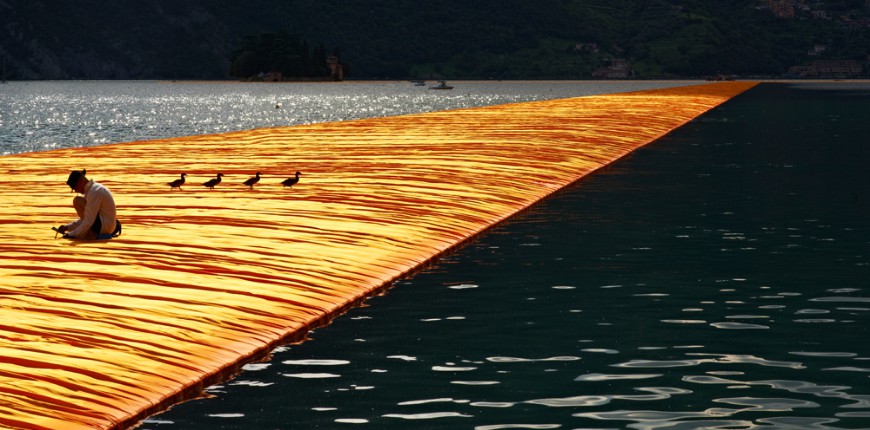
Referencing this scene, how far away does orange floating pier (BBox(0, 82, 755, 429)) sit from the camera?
12930 mm

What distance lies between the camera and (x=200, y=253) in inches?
786

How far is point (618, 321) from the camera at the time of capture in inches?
646

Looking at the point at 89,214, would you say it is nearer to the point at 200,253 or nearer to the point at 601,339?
the point at 200,253

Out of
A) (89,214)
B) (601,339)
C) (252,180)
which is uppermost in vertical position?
(89,214)

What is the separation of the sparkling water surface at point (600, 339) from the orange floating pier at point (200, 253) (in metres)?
0.54

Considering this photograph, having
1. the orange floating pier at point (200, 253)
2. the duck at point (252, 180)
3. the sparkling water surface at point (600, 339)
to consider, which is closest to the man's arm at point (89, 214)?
the orange floating pier at point (200, 253)

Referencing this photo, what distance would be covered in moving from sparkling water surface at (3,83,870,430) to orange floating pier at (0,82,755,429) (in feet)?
1.77

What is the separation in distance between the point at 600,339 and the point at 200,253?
678cm

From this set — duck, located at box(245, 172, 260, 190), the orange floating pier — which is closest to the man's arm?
the orange floating pier

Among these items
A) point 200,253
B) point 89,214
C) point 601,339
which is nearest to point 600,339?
point 601,339

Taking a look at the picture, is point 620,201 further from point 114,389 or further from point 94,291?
point 114,389

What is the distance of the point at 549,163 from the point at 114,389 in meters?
30.2

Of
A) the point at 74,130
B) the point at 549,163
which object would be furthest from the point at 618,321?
the point at 74,130

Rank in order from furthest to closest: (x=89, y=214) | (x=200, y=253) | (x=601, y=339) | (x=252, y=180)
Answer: (x=252, y=180) → (x=89, y=214) → (x=200, y=253) → (x=601, y=339)
